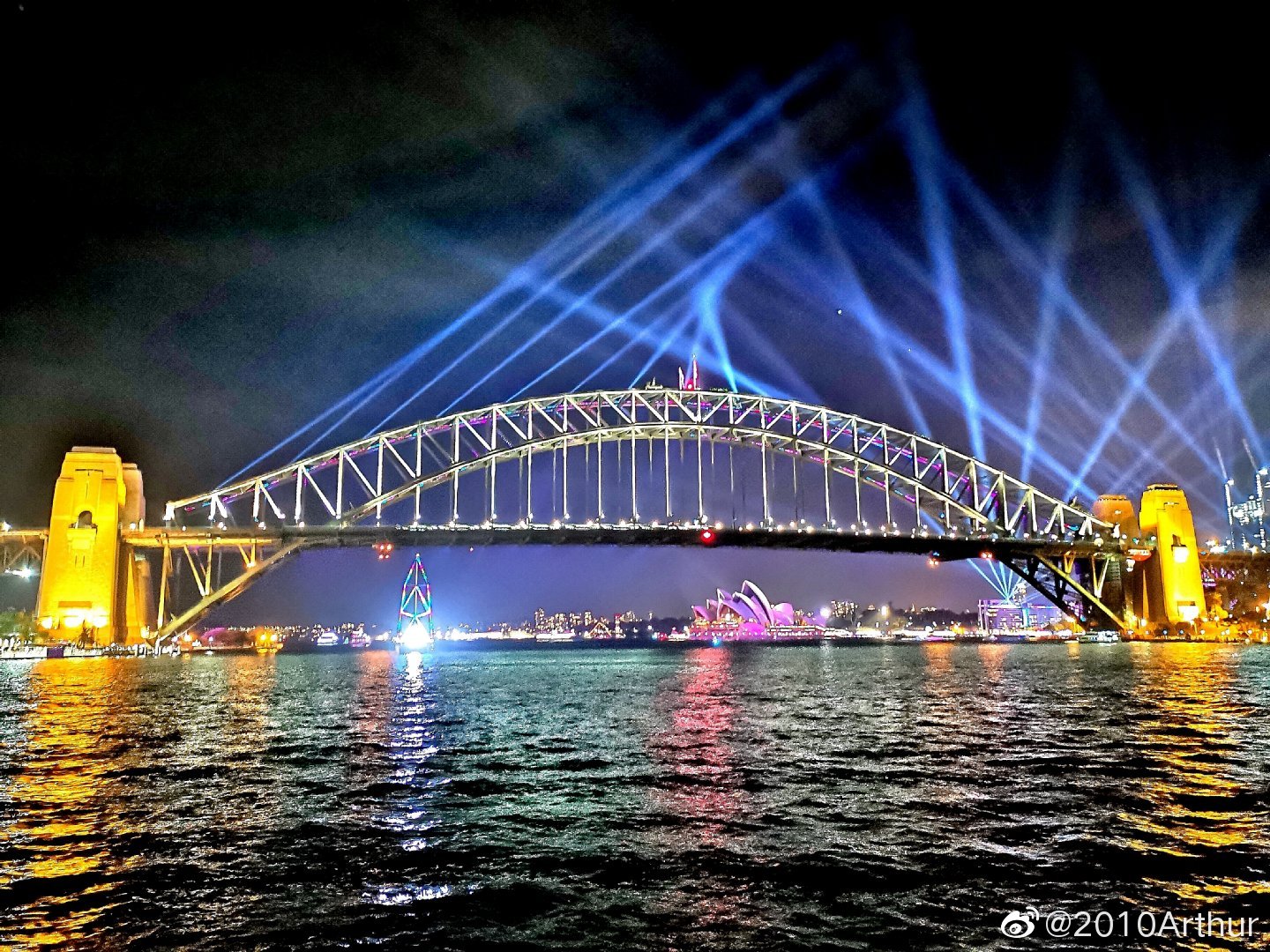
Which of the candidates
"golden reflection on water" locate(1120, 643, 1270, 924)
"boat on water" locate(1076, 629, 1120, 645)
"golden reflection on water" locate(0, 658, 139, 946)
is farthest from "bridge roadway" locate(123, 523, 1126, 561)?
"golden reflection on water" locate(1120, 643, 1270, 924)

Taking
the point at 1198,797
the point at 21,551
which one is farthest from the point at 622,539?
the point at 1198,797

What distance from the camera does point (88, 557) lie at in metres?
74.4

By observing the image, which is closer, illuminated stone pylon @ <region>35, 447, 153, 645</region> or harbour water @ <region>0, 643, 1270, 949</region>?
harbour water @ <region>0, 643, 1270, 949</region>

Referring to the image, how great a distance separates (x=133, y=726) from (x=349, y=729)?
18.4ft

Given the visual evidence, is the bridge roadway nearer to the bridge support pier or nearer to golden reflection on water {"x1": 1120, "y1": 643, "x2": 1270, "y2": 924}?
the bridge support pier

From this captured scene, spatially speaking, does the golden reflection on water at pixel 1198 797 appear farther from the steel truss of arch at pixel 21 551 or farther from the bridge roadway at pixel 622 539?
the steel truss of arch at pixel 21 551

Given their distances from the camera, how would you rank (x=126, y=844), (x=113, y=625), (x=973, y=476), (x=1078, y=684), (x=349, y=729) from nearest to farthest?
(x=126, y=844) → (x=349, y=729) → (x=1078, y=684) → (x=113, y=625) → (x=973, y=476)

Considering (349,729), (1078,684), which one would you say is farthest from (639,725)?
(1078,684)

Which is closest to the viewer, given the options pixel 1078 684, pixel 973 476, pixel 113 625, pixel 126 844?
pixel 126 844

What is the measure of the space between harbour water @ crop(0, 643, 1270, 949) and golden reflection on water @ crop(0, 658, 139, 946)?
0.05 metres

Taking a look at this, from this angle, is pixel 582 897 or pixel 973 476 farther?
pixel 973 476

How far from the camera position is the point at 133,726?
24141 mm

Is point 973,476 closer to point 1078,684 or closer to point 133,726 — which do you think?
point 1078,684

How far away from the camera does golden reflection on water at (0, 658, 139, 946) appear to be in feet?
28.1
